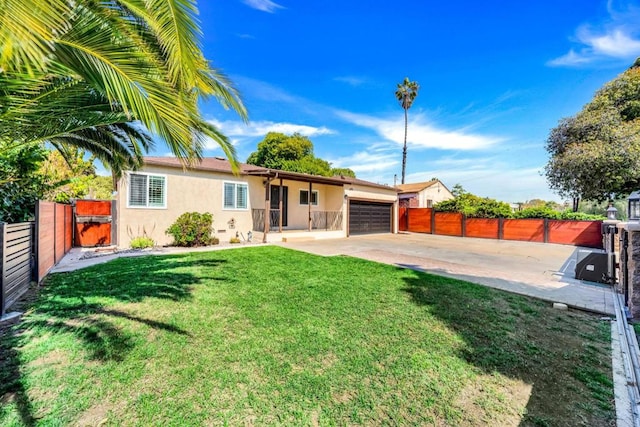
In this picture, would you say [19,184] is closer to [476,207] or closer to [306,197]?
[306,197]

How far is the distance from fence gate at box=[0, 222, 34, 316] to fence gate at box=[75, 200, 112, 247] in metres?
6.12

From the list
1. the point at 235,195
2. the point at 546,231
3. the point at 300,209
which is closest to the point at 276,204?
the point at 300,209

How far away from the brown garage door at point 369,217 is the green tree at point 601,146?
10.4m

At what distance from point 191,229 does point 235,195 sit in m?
2.98

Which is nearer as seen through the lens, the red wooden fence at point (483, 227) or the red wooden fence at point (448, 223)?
the red wooden fence at point (483, 227)

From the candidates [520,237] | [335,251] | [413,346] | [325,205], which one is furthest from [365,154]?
[413,346]

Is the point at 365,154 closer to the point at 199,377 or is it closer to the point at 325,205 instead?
the point at 325,205

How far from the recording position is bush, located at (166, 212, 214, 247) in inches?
428

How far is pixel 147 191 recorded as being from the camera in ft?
35.9

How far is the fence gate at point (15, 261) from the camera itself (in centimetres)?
418

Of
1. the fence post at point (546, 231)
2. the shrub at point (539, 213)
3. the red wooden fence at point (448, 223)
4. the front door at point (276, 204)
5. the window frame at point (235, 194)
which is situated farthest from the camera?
the red wooden fence at point (448, 223)

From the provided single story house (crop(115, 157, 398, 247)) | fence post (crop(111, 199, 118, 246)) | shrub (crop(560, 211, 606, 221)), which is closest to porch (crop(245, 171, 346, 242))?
single story house (crop(115, 157, 398, 247))

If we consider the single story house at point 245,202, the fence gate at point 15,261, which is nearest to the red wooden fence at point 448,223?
the single story house at point 245,202

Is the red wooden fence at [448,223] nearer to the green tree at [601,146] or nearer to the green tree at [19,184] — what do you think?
the green tree at [601,146]
